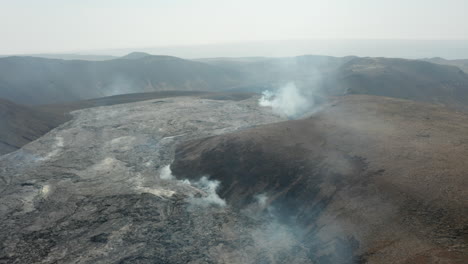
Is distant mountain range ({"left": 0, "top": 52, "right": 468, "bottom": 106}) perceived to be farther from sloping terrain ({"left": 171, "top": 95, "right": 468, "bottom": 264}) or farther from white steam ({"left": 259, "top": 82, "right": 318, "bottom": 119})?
sloping terrain ({"left": 171, "top": 95, "right": 468, "bottom": 264})

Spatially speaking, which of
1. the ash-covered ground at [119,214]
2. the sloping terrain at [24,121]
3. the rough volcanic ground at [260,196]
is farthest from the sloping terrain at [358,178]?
the sloping terrain at [24,121]

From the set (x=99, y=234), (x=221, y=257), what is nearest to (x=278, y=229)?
(x=221, y=257)

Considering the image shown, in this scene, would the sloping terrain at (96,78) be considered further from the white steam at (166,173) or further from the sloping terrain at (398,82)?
the white steam at (166,173)

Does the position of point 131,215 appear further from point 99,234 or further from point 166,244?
point 166,244

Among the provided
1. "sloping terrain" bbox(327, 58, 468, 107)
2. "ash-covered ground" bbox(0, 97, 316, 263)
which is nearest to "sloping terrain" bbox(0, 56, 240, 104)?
"sloping terrain" bbox(327, 58, 468, 107)

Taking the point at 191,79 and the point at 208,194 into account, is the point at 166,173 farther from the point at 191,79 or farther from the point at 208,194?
the point at 191,79

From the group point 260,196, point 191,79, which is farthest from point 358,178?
point 191,79
